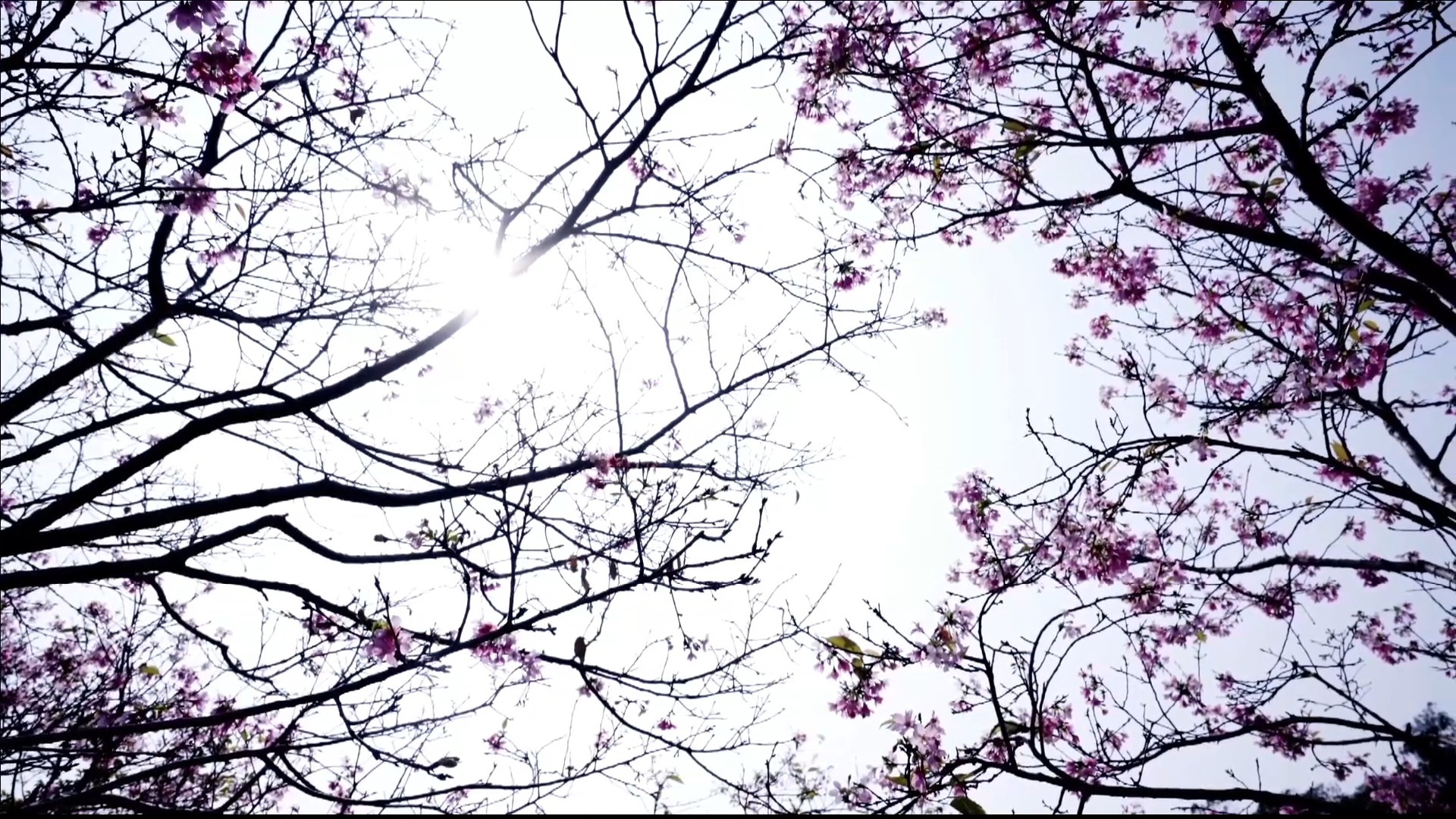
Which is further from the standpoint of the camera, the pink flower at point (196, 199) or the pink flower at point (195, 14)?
the pink flower at point (196, 199)

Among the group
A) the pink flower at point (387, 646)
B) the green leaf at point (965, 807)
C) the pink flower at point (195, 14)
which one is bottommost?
the green leaf at point (965, 807)

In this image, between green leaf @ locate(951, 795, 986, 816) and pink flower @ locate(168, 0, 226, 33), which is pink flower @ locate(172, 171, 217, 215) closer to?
pink flower @ locate(168, 0, 226, 33)

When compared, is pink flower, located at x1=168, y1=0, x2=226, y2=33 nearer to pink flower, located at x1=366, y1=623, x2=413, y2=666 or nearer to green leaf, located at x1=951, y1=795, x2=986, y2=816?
pink flower, located at x1=366, y1=623, x2=413, y2=666

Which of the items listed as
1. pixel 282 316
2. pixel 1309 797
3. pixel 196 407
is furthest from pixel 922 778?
pixel 196 407

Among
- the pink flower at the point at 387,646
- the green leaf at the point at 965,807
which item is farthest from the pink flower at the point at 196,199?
the green leaf at the point at 965,807

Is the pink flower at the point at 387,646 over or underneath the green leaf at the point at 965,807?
over

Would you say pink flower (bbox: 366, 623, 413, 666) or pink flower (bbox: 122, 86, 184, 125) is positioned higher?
pink flower (bbox: 122, 86, 184, 125)

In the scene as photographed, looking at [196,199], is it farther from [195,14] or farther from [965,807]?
[965,807]

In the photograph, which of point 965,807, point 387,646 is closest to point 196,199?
point 387,646

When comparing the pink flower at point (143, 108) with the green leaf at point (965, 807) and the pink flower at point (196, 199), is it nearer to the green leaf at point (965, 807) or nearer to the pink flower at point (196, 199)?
the pink flower at point (196, 199)

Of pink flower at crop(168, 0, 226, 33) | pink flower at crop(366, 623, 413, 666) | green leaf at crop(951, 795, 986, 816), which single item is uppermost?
pink flower at crop(168, 0, 226, 33)

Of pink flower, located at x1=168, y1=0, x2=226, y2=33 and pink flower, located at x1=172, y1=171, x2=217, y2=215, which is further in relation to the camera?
pink flower, located at x1=172, y1=171, x2=217, y2=215

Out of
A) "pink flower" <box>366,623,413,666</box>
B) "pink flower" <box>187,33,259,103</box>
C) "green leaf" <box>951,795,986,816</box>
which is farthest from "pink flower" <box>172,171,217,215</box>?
"green leaf" <box>951,795,986,816</box>

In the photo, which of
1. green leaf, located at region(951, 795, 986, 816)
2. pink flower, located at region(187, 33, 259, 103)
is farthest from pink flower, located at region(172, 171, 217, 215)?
green leaf, located at region(951, 795, 986, 816)
